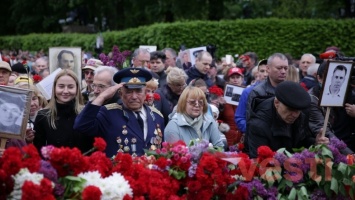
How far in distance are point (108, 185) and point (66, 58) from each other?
6750 mm

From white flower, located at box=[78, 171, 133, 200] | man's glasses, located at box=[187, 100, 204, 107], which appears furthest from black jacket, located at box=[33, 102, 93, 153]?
white flower, located at box=[78, 171, 133, 200]

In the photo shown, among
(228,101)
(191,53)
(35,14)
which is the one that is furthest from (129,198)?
(35,14)

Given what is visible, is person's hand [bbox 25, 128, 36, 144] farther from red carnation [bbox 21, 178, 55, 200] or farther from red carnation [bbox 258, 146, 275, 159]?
red carnation [bbox 21, 178, 55, 200]

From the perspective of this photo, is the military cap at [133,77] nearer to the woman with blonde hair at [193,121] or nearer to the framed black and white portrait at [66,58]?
the woman with blonde hair at [193,121]

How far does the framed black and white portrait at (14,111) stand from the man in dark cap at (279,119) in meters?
2.09

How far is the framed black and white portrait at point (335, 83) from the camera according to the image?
746cm

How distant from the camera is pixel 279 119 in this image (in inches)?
258

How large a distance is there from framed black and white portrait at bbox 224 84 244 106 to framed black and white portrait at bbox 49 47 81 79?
7.40 feet

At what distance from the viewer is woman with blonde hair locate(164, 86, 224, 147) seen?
759cm

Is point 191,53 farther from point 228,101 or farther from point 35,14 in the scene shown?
point 35,14

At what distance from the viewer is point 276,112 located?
661cm

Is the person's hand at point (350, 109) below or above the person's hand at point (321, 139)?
below

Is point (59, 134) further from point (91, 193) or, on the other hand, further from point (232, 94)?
point (232, 94)

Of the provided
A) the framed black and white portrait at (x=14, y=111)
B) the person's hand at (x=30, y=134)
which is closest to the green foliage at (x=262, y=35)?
the person's hand at (x=30, y=134)
